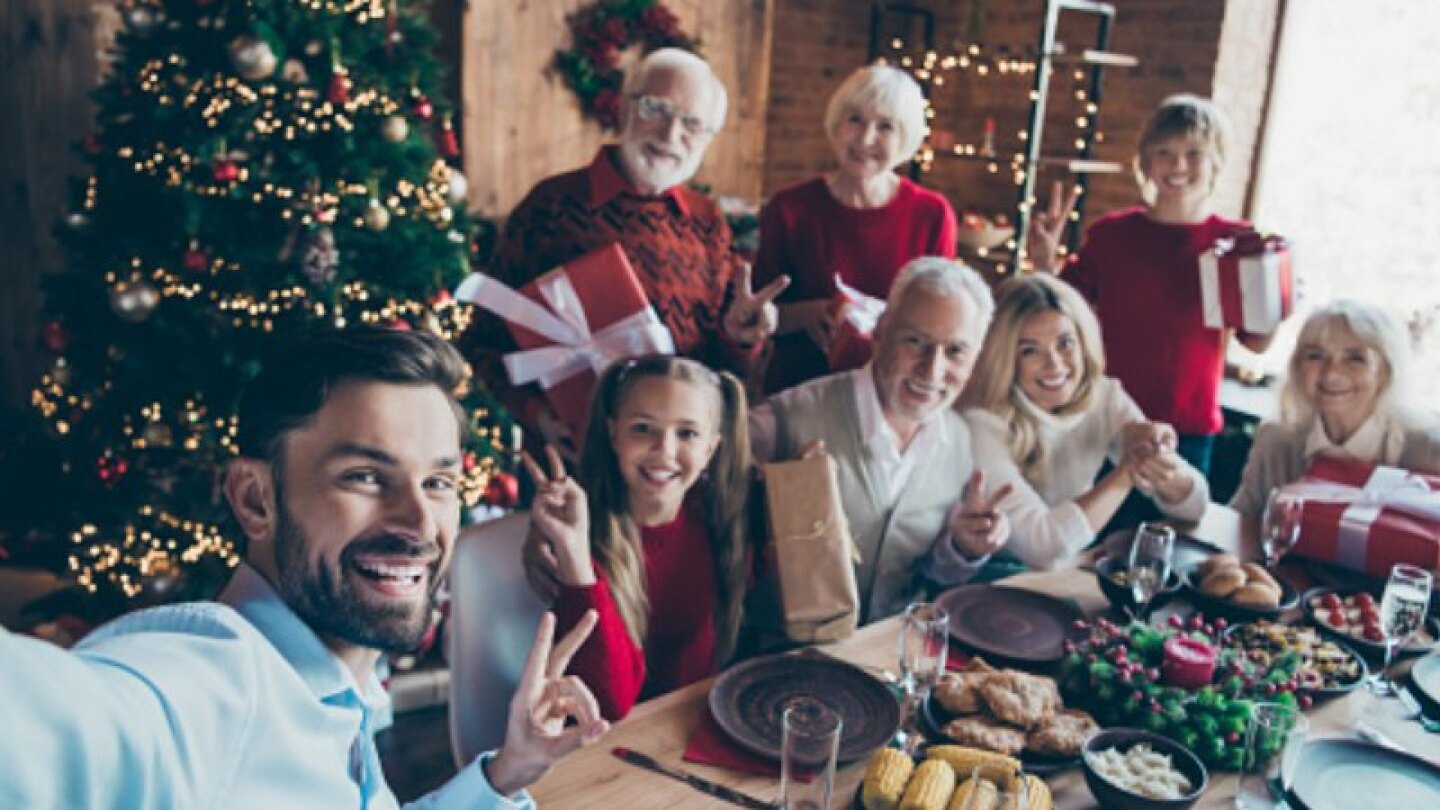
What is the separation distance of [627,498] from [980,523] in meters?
0.68

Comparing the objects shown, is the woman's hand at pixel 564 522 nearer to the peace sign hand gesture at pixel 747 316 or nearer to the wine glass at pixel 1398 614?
the peace sign hand gesture at pixel 747 316

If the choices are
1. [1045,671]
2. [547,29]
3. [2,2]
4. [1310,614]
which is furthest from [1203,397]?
[2,2]

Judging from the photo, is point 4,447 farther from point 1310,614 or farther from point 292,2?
point 1310,614

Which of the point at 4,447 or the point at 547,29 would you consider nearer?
the point at 4,447

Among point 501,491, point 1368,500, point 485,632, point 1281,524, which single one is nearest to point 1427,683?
point 1281,524

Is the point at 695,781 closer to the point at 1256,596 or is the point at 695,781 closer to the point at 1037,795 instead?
the point at 1037,795

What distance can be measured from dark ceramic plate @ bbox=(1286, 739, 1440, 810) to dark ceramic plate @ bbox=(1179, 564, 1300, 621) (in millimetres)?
440

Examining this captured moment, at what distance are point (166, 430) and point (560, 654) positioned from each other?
6.37ft

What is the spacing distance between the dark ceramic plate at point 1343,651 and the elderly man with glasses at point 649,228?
1.08 metres

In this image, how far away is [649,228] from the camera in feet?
7.63

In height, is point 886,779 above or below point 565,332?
below

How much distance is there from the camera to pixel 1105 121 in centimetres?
484

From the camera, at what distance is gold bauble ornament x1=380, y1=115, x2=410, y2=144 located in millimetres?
2836

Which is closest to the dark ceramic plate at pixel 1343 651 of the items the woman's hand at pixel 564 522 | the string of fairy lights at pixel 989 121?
the woman's hand at pixel 564 522
